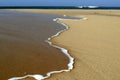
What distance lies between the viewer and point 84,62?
32.5 feet

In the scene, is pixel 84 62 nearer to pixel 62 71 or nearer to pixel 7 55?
pixel 62 71

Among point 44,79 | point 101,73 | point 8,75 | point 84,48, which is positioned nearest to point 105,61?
point 101,73

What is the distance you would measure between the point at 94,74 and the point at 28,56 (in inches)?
108

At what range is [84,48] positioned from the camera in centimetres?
1229

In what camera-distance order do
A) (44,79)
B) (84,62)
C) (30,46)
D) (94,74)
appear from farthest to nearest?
1. (30,46)
2. (84,62)
3. (94,74)
4. (44,79)

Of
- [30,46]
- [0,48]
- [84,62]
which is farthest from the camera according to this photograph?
[30,46]

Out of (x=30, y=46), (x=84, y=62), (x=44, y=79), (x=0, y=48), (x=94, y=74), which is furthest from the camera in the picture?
(x=30, y=46)

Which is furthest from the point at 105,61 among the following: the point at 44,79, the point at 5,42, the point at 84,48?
the point at 5,42

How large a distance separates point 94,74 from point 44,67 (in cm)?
163

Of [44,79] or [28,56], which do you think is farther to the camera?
[28,56]

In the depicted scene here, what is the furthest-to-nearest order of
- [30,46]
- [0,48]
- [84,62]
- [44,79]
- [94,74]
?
[30,46] < [0,48] < [84,62] < [94,74] < [44,79]

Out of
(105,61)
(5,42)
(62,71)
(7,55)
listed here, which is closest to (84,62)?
(105,61)

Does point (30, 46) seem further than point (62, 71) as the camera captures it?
Yes

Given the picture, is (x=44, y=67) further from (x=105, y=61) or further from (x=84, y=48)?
(x=84, y=48)
